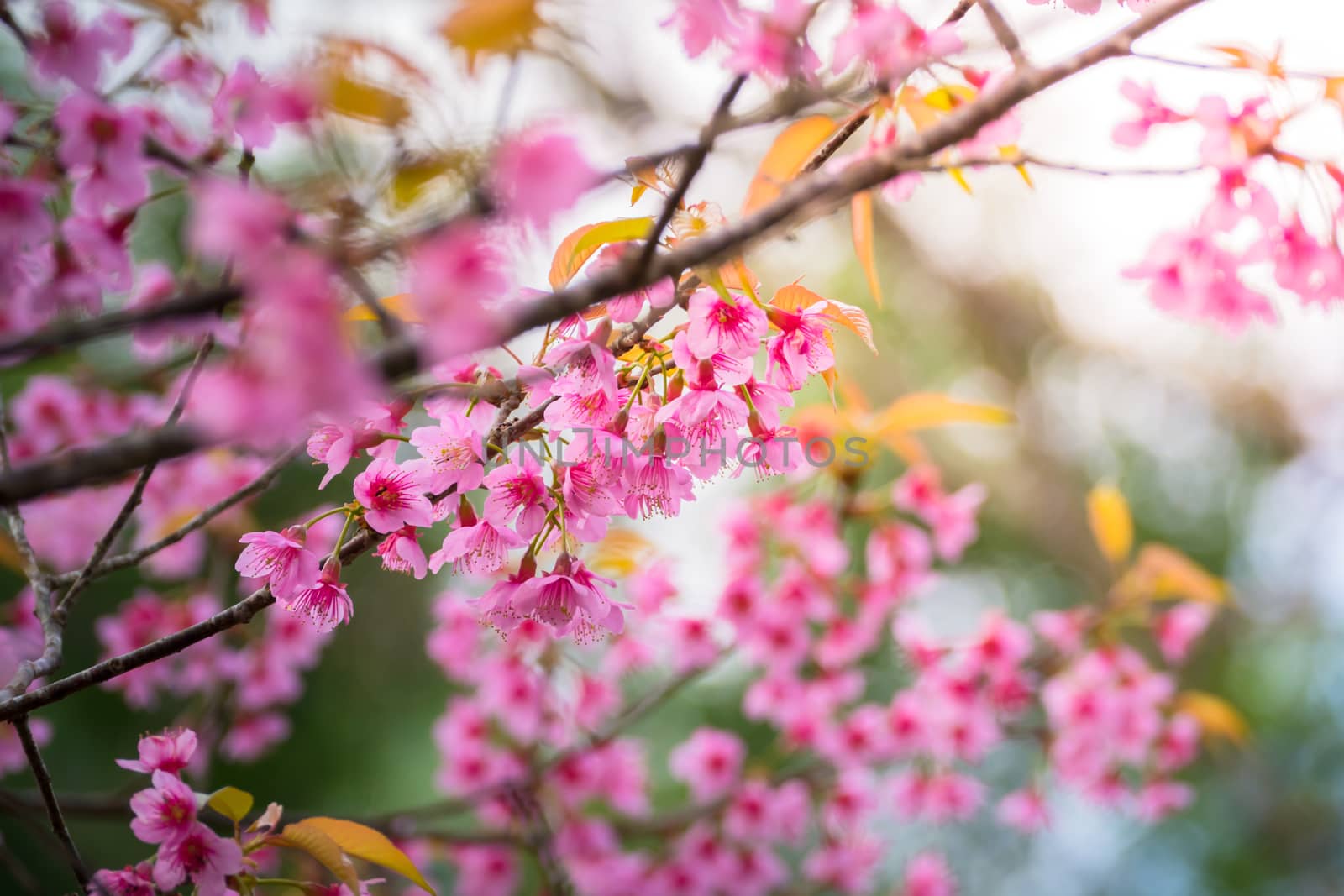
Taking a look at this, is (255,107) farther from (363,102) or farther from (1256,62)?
(1256,62)

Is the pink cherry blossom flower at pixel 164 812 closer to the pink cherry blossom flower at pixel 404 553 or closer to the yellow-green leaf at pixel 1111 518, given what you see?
the pink cherry blossom flower at pixel 404 553

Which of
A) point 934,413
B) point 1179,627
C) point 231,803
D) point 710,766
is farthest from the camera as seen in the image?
point 710,766

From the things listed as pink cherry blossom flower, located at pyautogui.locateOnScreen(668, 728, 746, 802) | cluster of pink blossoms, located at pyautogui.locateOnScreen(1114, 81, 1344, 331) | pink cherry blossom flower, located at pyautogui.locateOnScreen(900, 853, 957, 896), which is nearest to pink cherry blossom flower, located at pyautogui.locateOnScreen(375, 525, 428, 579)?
cluster of pink blossoms, located at pyautogui.locateOnScreen(1114, 81, 1344, 331)

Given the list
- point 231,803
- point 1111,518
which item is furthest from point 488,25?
point 1111,518

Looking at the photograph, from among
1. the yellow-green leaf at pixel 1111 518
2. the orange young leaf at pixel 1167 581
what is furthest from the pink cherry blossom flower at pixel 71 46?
the orange young leaf at pixel 1167 581

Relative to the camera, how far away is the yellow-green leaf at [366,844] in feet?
2.42

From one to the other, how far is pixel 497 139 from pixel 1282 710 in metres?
6.54

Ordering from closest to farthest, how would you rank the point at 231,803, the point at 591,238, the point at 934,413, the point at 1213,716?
the point at 591,238 → the point at 231,803 → the point at 934,413 → the point at 1213,716

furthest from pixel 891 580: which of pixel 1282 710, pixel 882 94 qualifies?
pixel 1282 710

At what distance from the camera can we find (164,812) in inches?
29.5

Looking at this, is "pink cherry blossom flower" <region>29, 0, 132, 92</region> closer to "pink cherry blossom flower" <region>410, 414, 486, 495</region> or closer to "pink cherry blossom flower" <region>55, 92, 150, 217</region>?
"pink cherry blossom flower" <region>55, 92, 150, 217</region>

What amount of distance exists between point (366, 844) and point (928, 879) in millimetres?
1711

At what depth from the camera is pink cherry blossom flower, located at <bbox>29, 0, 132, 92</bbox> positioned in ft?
2.27

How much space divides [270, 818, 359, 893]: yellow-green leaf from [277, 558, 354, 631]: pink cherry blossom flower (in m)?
0.17
